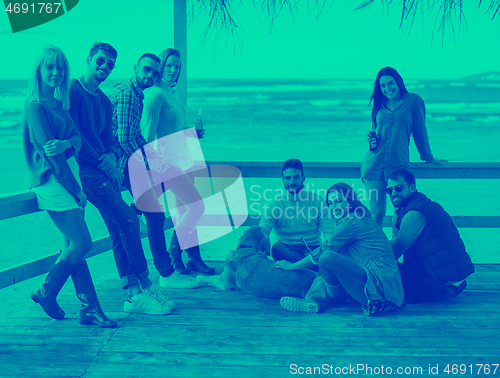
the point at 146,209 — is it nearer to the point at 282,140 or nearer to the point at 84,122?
the point at 84,122

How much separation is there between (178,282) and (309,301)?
0.99m

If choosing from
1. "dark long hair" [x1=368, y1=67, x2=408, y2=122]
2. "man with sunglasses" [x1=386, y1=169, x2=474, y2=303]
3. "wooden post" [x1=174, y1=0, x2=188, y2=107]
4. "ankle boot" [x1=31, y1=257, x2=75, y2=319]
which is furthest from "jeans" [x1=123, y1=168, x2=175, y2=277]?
"dark long hair" [x1=368, y1=67, x2=408, y2=122]

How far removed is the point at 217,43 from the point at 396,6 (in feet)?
4.55

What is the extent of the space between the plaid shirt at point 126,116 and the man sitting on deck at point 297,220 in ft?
3.56

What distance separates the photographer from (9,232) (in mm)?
10523

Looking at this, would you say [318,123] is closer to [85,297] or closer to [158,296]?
[158,296]

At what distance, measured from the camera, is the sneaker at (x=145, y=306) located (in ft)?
10.0

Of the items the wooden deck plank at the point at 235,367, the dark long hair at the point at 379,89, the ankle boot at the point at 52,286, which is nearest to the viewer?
the wooden deck plank at the point at 235,367

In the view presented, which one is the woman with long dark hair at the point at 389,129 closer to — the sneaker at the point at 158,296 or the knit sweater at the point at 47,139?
the sneaker at the point at 158,296

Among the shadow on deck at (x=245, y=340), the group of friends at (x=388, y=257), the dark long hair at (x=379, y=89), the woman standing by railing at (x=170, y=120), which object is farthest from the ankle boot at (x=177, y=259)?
the dark long hair at (x=379, y=89)

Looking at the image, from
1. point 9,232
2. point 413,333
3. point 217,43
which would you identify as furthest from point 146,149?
point 9,232

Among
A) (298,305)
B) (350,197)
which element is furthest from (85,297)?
(350,197)

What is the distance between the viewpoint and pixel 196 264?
3893 mm

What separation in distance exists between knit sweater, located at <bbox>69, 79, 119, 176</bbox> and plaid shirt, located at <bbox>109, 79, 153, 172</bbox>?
0.13 m
